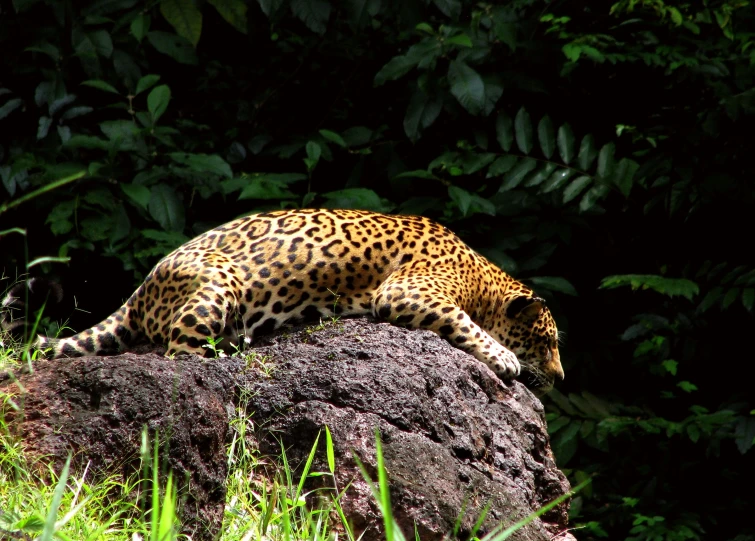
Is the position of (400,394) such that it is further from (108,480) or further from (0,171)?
(0,171)

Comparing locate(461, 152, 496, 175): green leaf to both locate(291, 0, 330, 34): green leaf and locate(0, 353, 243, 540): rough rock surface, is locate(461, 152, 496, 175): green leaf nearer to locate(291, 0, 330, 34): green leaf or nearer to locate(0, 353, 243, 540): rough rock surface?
locate(291, 0, 330, 34): green leaf

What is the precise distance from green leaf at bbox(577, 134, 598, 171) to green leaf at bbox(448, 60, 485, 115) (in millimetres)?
899

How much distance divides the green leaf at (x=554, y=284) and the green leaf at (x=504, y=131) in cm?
111

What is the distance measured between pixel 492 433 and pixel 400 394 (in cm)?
62

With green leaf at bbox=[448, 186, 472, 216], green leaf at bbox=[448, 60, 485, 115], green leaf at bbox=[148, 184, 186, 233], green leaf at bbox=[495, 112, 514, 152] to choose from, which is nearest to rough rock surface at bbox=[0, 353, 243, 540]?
green leaf at bbox=[148, 184, 186, 233]

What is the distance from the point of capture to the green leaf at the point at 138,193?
24.6ft

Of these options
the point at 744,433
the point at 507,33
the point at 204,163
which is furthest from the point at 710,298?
the point at 204,163

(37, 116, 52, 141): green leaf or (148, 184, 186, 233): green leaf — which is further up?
(37, 116, 52, 141): green leaf

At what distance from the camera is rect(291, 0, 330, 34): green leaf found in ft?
26.9

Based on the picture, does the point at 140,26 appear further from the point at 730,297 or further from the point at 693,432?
the point at 693,432

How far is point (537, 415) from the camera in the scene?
533cm

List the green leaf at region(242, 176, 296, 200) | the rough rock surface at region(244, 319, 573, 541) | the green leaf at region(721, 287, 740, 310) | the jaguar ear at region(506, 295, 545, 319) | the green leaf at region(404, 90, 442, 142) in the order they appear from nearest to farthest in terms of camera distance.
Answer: the rough rock surface at region(244, 319, 573, 541) → the jaguar ear at region(506, 295, 545, 319) → the green leaf at region(721, 287, 740, 310) → the green leaf at region(242, 176, 296, 200) → the green leaf at region(404, 90, 442, 142)

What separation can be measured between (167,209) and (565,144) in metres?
3.28

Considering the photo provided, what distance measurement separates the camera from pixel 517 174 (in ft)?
25.9
